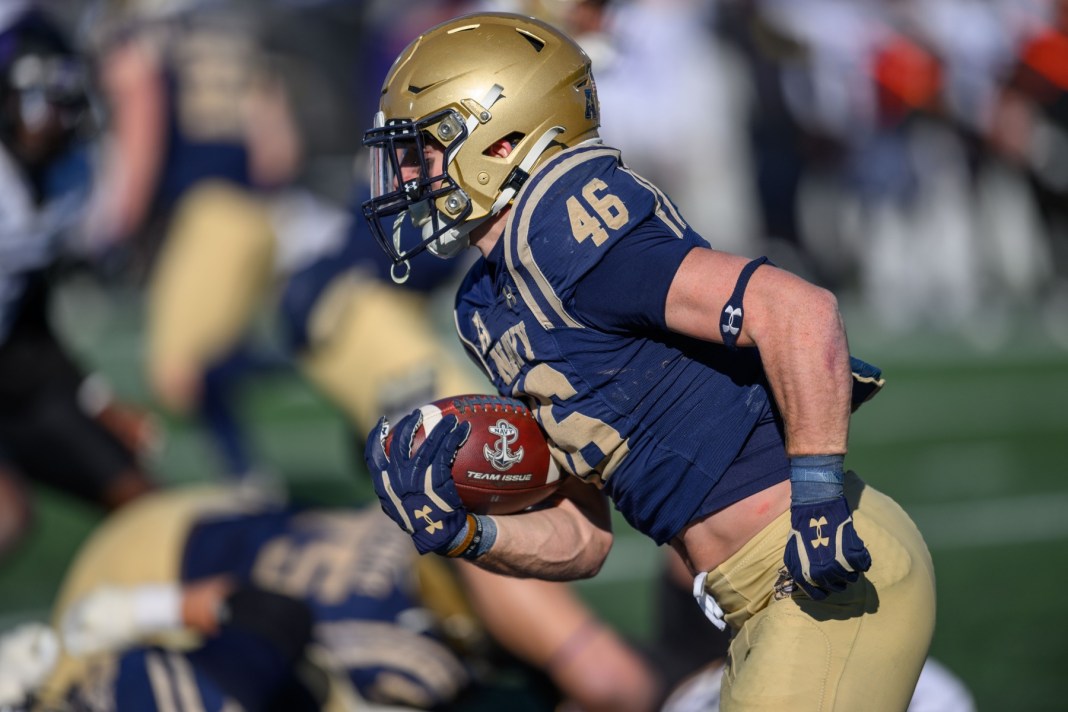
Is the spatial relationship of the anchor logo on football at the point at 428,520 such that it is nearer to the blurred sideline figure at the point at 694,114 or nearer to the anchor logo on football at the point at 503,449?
the anchor logo on football at the point at 503,449

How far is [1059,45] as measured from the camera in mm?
12094

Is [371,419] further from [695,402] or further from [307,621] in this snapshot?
[695,402]

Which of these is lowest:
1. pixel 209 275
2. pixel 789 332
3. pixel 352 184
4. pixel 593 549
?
pixel 352 184

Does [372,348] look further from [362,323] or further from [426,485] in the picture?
[426,485]

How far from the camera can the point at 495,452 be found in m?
2.57

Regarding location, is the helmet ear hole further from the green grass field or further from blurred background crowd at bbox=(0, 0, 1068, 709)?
the green grass field

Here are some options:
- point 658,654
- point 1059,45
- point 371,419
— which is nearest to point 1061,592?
point 658,654

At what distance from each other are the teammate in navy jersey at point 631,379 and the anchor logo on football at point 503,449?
0.06m

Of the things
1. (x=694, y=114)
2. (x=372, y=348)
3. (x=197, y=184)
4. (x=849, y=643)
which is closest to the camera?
(x=849, y=643)

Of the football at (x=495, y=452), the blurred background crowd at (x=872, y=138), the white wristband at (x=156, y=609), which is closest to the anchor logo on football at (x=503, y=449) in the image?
the football at (x=495, y=452)

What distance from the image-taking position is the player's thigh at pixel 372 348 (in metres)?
5.07

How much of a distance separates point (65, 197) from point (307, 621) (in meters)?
2.53

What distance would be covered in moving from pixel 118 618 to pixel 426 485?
1354 mm

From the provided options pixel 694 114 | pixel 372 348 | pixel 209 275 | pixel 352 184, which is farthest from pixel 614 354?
pixel 694 114
